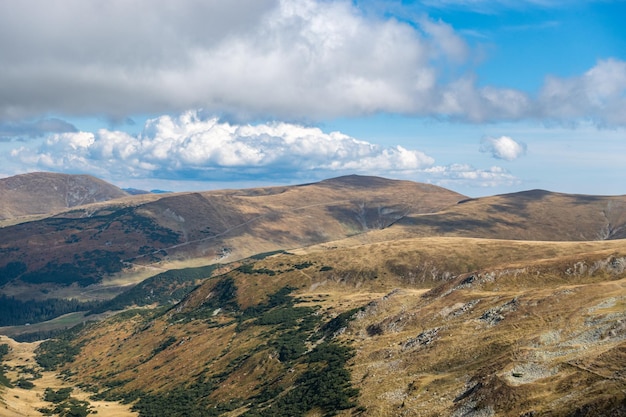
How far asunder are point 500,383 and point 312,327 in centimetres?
11930

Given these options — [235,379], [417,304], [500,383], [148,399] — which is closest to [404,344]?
[417,304]

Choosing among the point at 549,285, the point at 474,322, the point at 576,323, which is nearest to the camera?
the point at 576,323

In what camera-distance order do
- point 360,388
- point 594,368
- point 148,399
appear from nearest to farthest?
1. point 594,368
2. point 360,388
3. point 148,399

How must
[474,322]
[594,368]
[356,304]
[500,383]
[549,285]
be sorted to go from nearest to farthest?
[594,368] → [500,383] → [474,322] → [549,285] → [356,304]

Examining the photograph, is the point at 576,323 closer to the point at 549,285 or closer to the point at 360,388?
the point at 360,388

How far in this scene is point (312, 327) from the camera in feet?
628

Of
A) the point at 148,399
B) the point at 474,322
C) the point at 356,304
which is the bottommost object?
the point at 148,399

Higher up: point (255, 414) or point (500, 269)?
point (500, 269)

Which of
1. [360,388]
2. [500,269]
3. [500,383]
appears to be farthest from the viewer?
[500,269]

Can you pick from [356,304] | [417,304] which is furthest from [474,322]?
[356,304]

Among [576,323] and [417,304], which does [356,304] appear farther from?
[576,323]

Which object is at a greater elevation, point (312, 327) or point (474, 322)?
point (474, 322)

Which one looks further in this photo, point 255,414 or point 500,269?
point 500,269

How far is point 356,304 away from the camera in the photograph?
19862 cm
